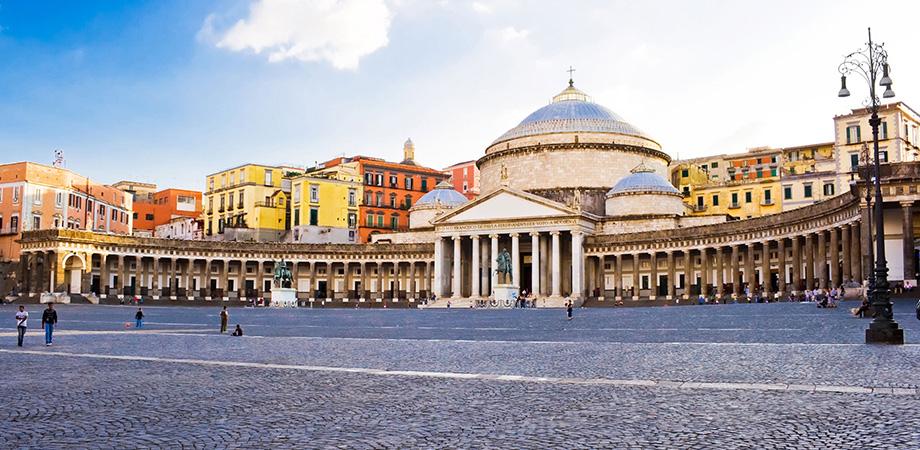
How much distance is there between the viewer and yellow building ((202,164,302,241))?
322 feet

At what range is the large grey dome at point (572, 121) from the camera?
292ft

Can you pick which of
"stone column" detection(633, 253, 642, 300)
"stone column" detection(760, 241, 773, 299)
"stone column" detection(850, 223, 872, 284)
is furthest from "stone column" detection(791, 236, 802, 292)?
"stone column" detection(633, 253, 642, 300)

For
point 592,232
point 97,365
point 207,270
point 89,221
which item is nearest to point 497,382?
point 97,365

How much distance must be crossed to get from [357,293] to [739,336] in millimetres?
69822

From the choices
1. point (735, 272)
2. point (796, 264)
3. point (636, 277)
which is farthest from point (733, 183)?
point (796, 264)

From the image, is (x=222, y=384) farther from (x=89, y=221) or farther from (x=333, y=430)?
(x=89, y=221)

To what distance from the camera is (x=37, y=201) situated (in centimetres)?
7925

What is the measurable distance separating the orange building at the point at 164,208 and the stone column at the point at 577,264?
57655 millimetres

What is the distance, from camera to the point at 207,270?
8469 cm

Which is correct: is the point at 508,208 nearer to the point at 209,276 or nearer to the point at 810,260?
the point at 810,260

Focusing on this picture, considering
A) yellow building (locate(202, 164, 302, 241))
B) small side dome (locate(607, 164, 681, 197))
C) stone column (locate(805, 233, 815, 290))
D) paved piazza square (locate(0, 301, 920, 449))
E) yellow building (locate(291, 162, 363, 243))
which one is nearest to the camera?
paved piazza square (locate(0, 301, 920, 449))

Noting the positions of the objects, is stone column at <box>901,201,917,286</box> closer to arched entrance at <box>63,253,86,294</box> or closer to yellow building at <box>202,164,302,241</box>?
arched entrance at <box>63,253,86,294</box>

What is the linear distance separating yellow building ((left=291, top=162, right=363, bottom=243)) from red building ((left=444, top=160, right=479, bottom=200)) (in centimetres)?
2593

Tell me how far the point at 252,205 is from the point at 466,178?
38.0 m
